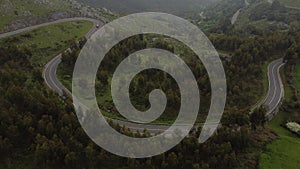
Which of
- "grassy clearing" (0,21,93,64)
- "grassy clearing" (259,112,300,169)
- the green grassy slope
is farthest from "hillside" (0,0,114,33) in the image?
"grassy clearing" (259,112,300,169)

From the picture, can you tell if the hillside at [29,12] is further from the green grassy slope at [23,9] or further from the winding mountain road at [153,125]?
the winding mountain road at [153,125]

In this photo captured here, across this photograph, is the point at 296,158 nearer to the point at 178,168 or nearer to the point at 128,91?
the point at 178,168

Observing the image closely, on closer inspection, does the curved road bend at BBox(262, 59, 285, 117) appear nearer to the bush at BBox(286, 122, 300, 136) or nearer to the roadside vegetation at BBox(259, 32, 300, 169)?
the roadside vegetation at BBox(259, 32, 300, 169)

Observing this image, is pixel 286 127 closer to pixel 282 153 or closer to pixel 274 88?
pixel 282 153

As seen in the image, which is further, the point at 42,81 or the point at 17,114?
the point at 42,81

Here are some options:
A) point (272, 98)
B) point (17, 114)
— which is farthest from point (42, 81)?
point (272, 98)

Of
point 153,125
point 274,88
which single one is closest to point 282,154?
point 153,125
